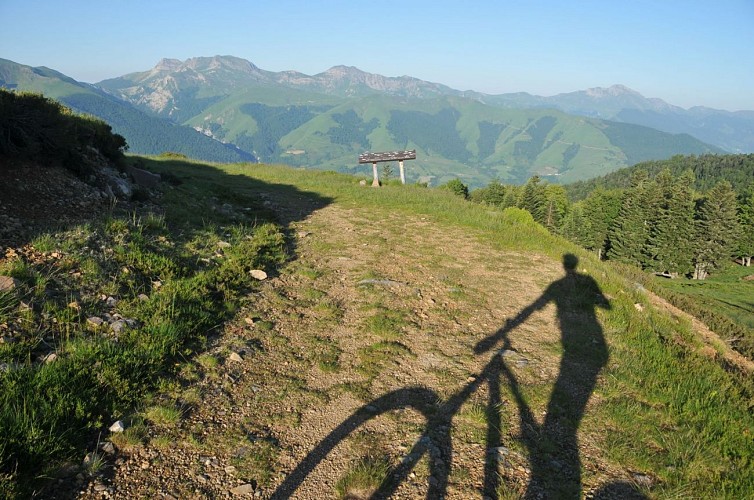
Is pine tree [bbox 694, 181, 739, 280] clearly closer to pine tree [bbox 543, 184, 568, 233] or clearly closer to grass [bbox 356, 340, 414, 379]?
pine tree [bbox 543, 184, 568, 233]

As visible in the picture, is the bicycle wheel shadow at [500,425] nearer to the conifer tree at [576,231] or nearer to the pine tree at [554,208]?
the pine tree at [554,208]

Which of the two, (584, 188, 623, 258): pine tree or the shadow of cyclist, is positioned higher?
the shadow of cyclist

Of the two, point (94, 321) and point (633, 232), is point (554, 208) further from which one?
point (94, 321)

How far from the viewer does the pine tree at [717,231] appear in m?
69.6

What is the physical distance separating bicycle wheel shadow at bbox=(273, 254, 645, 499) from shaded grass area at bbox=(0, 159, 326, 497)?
7.31 ft

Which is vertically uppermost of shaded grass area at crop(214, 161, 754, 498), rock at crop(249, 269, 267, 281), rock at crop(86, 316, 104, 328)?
rock at crop(86, 316, 104, 328)

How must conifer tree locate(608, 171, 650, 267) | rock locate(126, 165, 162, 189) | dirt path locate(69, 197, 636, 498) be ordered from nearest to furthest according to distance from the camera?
dirt path locate(69, 197, 636, 498) < rock locate(126, 165, 162, 189) < conifer tree locate(608, 171, 650, 267)

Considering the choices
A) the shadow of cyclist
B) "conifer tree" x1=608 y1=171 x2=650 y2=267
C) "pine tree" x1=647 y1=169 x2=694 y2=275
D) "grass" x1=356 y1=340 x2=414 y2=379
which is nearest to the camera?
the shadow of cyclist

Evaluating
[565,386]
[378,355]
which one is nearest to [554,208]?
[565,386]

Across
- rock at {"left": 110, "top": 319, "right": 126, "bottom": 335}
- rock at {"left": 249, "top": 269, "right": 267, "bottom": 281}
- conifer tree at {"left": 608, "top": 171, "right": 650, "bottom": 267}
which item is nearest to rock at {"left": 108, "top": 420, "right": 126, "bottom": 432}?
rock at {"left": 110, "top": 319, "right": 126, "bottom": 335}

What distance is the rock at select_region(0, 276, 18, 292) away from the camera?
561cm

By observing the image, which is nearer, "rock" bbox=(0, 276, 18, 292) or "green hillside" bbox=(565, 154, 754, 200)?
"rock" bbox=(0, 276, 18, 292)

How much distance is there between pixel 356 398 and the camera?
17.7 feet

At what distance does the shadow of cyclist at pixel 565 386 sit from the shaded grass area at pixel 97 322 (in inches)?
165
